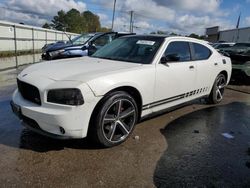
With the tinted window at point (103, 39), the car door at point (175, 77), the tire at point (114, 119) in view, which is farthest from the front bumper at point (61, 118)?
the tinted window at point (103, 39)

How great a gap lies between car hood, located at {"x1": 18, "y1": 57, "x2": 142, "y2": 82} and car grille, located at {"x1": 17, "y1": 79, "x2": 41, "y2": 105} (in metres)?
0.13

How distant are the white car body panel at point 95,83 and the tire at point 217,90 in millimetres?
1066

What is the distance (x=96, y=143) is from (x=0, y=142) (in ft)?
4.45

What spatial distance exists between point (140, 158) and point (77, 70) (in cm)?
148

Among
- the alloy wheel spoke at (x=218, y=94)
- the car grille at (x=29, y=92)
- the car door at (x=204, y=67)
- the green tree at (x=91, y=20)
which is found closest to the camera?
the car grille at (x=29, y=92)

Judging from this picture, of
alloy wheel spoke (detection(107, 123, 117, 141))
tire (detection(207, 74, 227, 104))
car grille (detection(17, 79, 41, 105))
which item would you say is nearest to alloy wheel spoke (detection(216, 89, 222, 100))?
tire (detection(207, 74, 227, 104))

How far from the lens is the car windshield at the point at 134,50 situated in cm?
441

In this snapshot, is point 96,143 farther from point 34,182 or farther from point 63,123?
point 34,182

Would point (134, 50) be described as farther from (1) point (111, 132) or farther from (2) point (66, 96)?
(2) point (66, 96)

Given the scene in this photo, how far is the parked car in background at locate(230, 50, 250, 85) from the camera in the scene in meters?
9.18

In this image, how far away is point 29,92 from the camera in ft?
11.7

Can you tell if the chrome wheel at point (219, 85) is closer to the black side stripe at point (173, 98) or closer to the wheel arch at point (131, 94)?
the black side stripe at point (173, 98)

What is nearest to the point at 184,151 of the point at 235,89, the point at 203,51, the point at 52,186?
the point at 52,186

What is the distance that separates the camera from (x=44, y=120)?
10.7 feet
